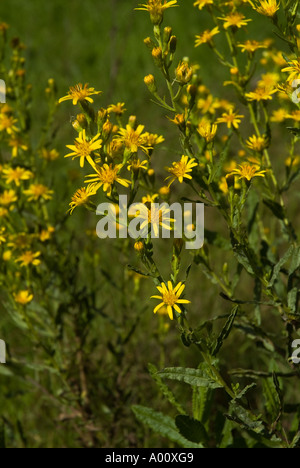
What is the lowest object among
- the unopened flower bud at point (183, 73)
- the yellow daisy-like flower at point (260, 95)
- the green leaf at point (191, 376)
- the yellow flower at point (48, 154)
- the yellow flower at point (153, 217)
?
the green leaf at point (191, 376)

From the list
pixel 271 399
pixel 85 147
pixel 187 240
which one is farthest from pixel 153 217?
pixel 271 399

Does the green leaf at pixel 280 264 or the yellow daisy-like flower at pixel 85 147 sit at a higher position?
the yellow daisy-like flower at pixel 85 147

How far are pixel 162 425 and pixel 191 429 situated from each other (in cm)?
15

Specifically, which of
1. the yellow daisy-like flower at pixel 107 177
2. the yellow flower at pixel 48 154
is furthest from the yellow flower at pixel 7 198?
the yellow daisy-like flower at pixel 107 177

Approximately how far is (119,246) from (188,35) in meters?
4.77

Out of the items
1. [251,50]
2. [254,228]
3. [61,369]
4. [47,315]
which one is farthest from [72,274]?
[251,50]

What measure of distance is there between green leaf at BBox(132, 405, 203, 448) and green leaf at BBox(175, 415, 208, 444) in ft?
0.15

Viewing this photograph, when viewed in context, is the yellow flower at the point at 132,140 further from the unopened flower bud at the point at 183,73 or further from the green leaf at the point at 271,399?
the green leaf at the point at 271,399

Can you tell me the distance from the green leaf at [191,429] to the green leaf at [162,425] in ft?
0.15

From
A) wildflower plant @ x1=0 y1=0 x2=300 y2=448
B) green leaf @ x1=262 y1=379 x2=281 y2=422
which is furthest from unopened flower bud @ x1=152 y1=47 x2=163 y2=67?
green leaf @ x1=262 y1=379 x2=281 y2=422

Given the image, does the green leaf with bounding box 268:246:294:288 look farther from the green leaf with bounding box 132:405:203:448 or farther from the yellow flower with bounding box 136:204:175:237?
the green leaf with bounding box 132:405:203:448

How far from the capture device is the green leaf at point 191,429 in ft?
7.38

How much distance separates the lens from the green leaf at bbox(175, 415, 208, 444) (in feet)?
7.38

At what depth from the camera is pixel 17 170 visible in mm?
2887
